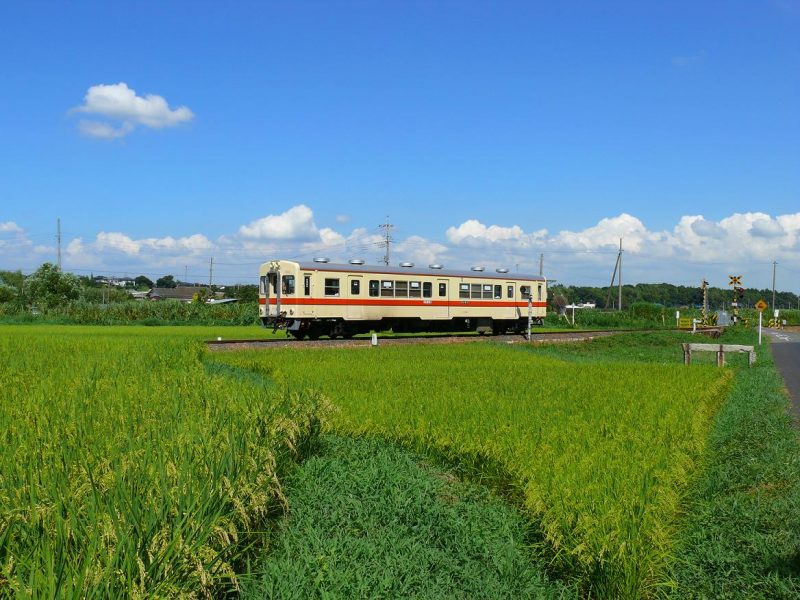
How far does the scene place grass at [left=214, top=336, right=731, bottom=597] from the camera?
483cm

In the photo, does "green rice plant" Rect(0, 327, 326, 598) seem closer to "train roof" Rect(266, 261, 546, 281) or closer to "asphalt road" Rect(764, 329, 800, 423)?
"asphalt road" Rect(764, 329, 800, 423)

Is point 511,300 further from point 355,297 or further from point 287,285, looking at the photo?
point 287,285

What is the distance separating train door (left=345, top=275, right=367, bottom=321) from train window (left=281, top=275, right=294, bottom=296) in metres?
2.14

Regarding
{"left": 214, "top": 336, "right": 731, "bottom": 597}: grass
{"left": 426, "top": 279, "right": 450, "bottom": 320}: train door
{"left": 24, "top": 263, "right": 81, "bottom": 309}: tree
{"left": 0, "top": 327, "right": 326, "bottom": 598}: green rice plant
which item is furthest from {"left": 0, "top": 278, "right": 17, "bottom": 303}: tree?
{"left": 0, "top": 327, "right": 326, "bottom": 598}: green rice plant

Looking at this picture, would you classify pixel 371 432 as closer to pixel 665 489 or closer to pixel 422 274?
pixel 665 489

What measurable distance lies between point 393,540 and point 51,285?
5832 centimetres

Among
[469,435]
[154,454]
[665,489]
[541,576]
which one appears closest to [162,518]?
[154,454]

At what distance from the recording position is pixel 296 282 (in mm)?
25172

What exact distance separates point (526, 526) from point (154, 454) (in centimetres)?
297

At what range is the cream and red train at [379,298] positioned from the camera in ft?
83.9

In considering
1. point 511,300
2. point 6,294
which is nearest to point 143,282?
point 6,294

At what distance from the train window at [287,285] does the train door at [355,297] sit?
214cm

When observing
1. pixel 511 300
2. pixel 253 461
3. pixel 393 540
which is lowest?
pixel 393 540

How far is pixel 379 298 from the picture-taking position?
27156mm
